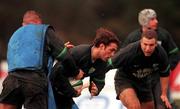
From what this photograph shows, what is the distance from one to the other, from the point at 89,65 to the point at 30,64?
53.5 inches

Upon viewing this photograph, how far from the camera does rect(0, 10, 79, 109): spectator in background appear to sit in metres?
9.39

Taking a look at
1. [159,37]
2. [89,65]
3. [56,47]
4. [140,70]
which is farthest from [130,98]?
[159,37]

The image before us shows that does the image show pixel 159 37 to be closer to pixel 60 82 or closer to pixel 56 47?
pixel 60 82

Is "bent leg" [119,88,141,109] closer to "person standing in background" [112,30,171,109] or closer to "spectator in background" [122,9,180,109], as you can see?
"person standing in background" [112,30,171,109]

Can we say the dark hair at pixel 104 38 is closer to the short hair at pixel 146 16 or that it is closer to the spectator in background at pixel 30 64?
the spectator in background at pixel 30 64

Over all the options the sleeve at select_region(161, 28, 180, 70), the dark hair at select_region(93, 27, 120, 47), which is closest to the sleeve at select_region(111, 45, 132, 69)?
the dark hair at select_region(93, 27, 120, 47)

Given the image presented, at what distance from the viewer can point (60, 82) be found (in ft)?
32.9

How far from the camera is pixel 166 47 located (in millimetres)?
13477

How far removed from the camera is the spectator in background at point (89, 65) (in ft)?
32.8

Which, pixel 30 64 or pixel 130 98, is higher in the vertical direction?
pixel 30 64

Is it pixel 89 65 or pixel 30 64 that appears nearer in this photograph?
pixel 30 64

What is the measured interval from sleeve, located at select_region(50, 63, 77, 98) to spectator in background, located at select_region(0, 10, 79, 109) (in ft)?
1.31

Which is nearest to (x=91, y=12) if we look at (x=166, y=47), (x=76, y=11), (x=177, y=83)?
(x=76, y=11)

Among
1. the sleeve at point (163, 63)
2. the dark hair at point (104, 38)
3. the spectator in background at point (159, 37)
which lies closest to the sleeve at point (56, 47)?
the dark hair at point (104, 38)
